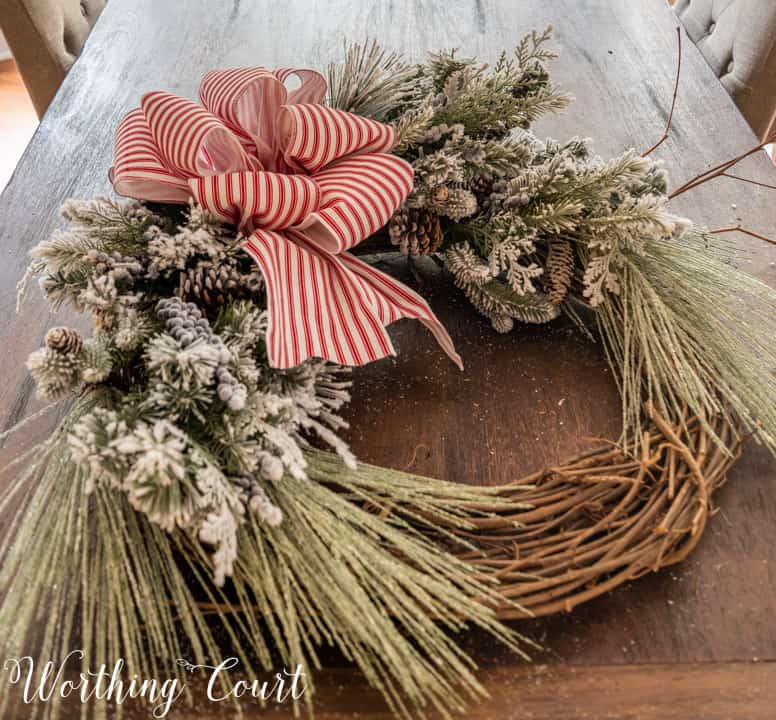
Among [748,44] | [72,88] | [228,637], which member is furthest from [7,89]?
[228,637]

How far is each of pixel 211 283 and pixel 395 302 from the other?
14 centimetres

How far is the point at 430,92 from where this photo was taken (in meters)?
0.73

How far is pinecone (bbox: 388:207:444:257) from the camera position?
70 centimetres

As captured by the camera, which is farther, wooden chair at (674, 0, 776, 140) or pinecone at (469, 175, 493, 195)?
wooden chair at (674, 0, 776, 140)

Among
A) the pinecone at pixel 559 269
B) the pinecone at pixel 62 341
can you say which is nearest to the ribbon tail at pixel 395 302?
the pinecone at pixel 559 269

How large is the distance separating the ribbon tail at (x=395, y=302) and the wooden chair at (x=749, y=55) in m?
0.98

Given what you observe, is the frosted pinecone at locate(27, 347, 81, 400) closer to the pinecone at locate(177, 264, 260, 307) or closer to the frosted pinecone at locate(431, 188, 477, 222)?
the pinecone at locate(177, 264, 260, 307)

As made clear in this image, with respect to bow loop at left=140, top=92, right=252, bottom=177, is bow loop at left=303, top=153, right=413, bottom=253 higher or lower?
lower

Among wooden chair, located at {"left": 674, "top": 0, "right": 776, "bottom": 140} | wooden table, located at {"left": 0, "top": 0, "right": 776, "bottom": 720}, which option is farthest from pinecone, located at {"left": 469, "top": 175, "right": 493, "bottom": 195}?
wooden chair, located at {"left": 674, "top": 0, "right": 776, "bottom": 140}

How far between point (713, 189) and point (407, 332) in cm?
41

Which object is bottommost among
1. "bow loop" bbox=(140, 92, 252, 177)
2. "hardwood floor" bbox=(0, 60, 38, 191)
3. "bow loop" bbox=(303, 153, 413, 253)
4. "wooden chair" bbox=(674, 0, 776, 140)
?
"wooden chair" bbox=(674, 0, 776, 140)

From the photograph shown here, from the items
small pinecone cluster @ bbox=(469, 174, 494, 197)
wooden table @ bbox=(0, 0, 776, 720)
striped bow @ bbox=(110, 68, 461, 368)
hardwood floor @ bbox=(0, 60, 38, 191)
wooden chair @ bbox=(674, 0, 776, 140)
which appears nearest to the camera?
wooden table @ bbox=(0, 0, 776, 720)

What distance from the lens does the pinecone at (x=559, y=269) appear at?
0.71 metres

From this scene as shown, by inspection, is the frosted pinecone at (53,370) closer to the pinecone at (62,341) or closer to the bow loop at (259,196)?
the pinecone at (62,341)
